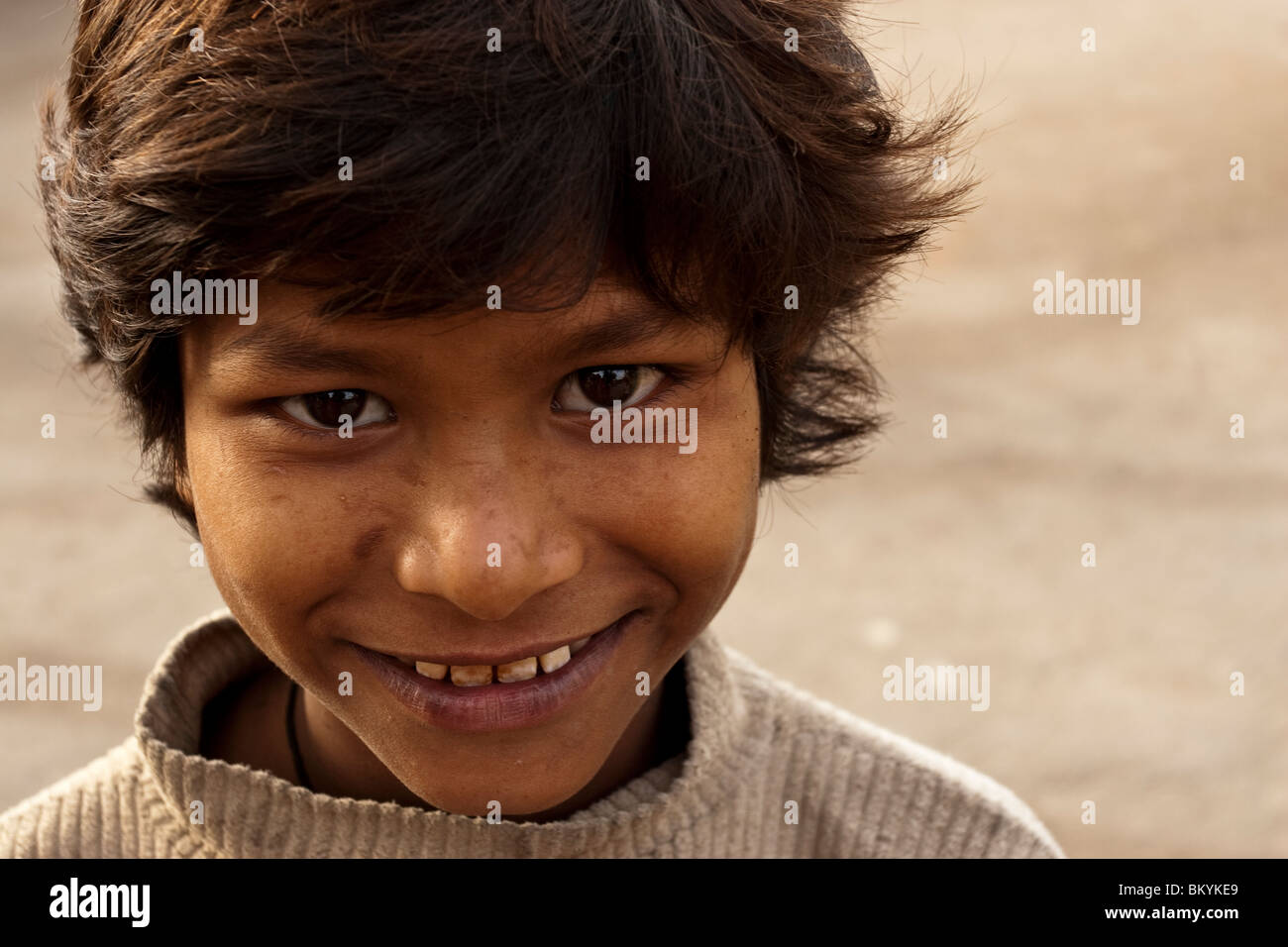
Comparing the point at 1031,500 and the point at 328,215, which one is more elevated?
the point at 328,215

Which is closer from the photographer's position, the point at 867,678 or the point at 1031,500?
the point at 867,678

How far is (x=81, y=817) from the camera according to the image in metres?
1.57

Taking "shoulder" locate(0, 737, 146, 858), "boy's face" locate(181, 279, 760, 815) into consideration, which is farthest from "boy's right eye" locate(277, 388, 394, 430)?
"shoulder" locate(0, 737, 146, 858)

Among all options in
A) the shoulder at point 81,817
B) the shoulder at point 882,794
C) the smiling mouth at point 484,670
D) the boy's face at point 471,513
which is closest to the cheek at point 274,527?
the boy's face at point 471,513

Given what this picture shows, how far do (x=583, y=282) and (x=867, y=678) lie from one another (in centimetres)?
232

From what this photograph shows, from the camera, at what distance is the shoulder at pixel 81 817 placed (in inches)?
60.8

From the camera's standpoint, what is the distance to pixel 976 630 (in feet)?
11.3

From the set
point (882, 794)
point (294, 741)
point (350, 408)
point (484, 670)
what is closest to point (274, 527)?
point (350, 408)

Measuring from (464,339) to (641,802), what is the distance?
581 mm

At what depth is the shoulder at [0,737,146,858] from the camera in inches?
60.8

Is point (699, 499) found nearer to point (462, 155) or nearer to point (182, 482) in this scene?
point (462, 155)

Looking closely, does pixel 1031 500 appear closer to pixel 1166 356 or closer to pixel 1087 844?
pixel 1166 356
